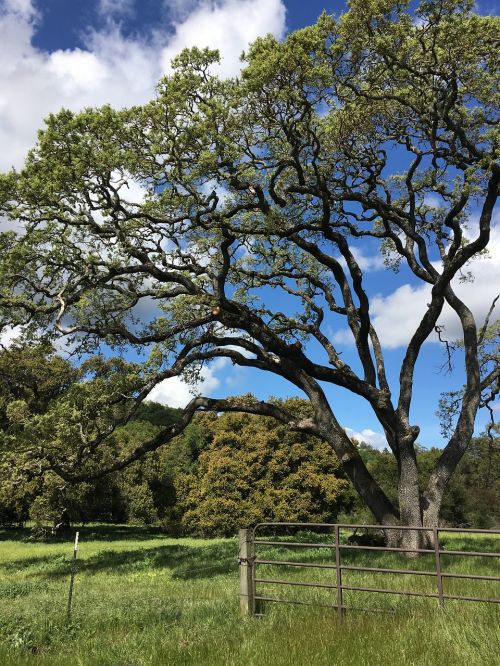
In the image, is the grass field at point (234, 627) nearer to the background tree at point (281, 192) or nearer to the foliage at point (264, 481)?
the background tree at point (281, 192)

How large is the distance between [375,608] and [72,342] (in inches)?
501

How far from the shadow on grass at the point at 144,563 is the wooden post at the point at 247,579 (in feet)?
20.0

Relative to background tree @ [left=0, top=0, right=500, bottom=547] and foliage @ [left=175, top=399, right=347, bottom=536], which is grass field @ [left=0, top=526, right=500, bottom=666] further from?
foliage @ [left=175, top=399, right=347, bottom=536]

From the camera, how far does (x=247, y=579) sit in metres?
8.48

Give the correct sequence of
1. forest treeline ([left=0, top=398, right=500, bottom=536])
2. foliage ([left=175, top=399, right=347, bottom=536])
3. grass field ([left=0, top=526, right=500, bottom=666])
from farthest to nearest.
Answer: foliage ([left=175, top=399, right=347, bottom=536])
forest treeline ([left=0, top=398, right=500, bottom=536])
grass field ([left=0, top=526, right=500, bottom=666])

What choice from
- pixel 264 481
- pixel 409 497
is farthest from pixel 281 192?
pixel 264 481

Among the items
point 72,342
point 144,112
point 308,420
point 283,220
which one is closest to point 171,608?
point 308,420

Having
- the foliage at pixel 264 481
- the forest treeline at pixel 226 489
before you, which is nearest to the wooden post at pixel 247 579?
the forest treeline at pixel 226 489

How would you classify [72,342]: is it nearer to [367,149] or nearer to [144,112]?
[144,112]

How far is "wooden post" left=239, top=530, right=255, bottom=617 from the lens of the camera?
838cm

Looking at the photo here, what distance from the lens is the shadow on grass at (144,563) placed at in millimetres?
15445

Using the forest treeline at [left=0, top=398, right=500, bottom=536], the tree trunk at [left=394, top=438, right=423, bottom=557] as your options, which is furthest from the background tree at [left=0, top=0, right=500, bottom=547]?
the forest treeline at [left=0, top=398, right=500, bottom=536]

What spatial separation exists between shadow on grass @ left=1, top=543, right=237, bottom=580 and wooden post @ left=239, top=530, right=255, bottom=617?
6.10m

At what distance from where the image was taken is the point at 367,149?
1805 centimetres
